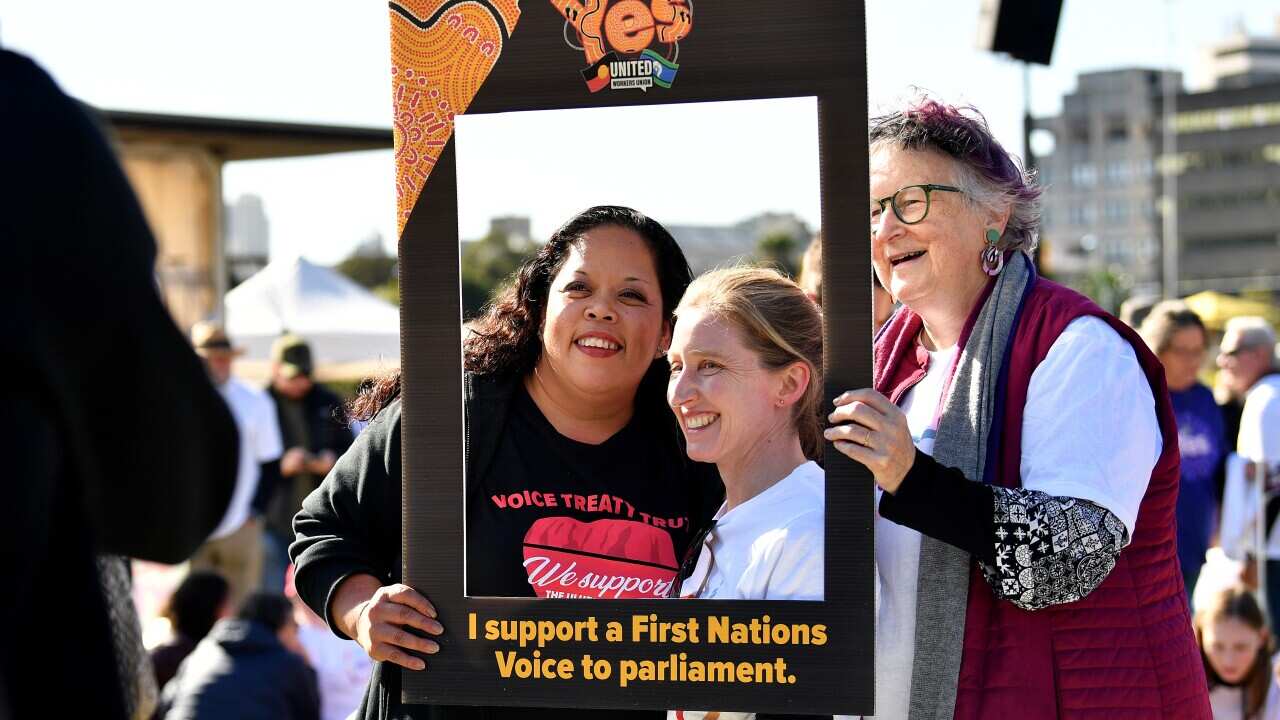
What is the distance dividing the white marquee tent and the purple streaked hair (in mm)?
9139

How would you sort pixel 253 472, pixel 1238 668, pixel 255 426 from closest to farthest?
pixel 1238 668
pixel 255 426
pixel 253 472

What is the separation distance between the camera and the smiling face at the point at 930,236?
2.30m

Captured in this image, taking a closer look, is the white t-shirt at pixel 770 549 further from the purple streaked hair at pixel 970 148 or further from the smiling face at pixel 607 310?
the purple streaked hair at pixel 970 148

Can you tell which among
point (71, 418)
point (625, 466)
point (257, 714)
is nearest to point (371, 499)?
point (625, 466)

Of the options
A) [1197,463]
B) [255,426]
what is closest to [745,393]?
[1197,463]

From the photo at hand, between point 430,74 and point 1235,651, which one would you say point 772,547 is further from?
point 1235,651

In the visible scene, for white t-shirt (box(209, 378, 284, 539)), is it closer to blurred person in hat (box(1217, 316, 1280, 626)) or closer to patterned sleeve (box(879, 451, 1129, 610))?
blurred person in hat (box(1217, 316, 1280, 626))

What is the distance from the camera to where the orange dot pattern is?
2.09m

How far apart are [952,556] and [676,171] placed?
769mm

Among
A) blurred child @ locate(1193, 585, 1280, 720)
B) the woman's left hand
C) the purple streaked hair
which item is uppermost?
the purple streaked hair

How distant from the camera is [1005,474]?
7.20 feet

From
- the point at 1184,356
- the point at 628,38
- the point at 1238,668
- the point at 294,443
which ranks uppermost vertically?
the point at 628,38

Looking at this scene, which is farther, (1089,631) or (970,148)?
(970,148)

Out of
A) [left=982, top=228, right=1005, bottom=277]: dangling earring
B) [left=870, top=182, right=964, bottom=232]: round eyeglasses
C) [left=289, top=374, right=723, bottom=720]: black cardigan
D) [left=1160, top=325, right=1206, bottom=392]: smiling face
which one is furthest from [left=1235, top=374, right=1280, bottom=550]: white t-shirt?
[left=289, top=374, right=723, bottom=720]: black cardigan
